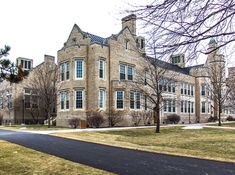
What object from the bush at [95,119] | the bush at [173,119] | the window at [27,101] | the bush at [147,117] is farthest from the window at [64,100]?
the window at [27,101]

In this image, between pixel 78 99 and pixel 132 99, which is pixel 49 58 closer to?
pixel 78 99

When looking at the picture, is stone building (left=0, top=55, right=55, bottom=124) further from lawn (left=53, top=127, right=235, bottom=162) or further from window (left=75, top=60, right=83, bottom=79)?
lawn (left=53, top=127, right=235, bottom=162)

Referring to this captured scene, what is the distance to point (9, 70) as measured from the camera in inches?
461

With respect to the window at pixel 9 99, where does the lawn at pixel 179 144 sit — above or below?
below

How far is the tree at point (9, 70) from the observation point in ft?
37.8

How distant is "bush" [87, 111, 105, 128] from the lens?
3183cm

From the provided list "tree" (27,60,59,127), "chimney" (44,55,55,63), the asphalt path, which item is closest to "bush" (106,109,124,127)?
"tree" (27,60,59,127)

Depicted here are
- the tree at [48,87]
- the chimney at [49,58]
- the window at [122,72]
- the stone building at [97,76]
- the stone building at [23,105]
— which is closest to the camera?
the stone building at [97,76]

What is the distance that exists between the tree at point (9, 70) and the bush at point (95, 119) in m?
20.2

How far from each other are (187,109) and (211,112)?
931 centimetres

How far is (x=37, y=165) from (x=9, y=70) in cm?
433

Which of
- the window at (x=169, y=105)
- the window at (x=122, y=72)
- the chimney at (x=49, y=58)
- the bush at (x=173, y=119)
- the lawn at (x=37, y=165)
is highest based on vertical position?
the chimney at (x=49, y=58)

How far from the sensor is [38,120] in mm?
52125

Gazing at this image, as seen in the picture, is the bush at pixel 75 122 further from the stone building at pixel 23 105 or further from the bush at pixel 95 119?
the stone building at pixel 23 105
